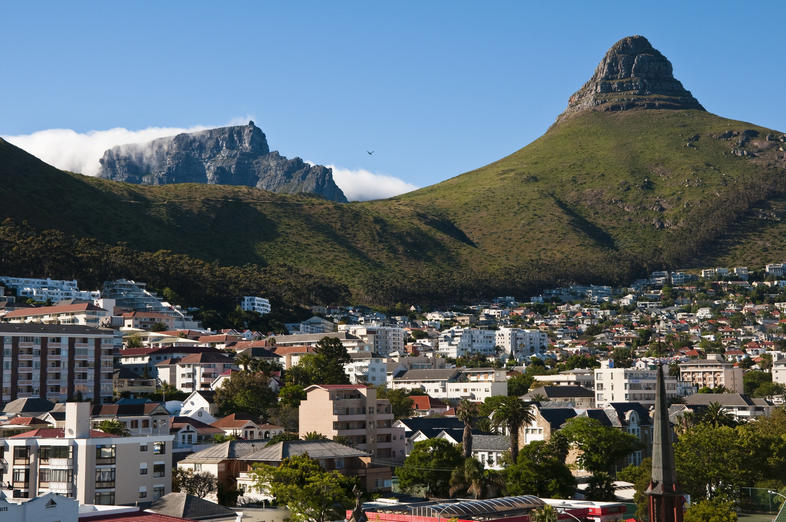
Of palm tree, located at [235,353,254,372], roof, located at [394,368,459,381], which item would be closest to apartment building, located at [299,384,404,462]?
palm tree, located at [235,353,254,372]

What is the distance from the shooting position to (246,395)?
12488cm

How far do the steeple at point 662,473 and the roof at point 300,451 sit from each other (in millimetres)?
47811

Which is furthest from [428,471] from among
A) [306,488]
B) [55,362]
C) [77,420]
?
[55,362]

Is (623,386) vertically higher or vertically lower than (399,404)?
higher

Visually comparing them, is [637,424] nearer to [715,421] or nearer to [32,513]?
[715,421]

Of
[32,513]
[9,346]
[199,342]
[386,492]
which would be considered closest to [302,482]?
[386,492]

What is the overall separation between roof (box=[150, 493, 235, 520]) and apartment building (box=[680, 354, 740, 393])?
134320 millimetres

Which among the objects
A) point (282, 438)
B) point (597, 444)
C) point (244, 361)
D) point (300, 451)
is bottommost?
point (597, 444)

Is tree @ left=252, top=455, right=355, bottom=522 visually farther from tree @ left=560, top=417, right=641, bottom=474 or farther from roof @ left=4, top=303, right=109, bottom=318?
roof @ left=4, top=303, right=109, bottom=318

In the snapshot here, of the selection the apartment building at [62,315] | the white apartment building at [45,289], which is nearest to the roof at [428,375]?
the apartment building at [62,315]

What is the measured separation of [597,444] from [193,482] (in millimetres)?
40617

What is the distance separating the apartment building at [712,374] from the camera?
183m

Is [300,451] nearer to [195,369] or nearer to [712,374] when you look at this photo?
[195,369]

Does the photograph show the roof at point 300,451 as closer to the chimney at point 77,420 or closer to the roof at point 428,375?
the chimney at point 77,420
